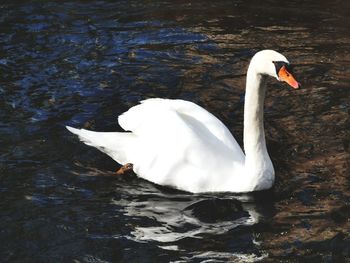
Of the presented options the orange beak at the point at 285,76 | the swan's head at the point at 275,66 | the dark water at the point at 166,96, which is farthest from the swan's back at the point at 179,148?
the orange beak at the point at 285,76

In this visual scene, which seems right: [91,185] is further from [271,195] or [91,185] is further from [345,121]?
[345,121]

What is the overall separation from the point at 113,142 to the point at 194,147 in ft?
3.39

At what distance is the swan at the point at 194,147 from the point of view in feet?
25.2

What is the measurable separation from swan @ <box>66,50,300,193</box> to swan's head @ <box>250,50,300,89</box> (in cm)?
3

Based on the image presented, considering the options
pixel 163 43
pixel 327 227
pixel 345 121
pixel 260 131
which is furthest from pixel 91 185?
pixel 163 43

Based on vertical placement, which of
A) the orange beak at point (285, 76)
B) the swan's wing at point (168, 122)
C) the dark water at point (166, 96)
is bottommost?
the dark water at point (166, 96)

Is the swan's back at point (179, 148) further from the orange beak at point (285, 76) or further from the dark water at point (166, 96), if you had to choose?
the orange beak at point (285, 76)

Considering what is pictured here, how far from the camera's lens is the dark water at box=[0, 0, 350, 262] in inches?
269

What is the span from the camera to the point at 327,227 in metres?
6.99

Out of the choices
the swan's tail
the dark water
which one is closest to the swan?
the swan's tail

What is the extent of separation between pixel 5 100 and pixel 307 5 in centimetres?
681

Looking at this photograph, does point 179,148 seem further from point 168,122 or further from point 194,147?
point 168,122

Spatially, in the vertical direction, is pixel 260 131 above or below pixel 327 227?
above

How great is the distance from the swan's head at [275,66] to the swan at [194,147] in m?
0.03
